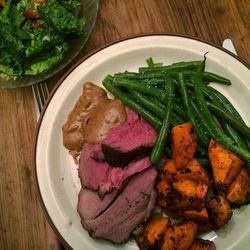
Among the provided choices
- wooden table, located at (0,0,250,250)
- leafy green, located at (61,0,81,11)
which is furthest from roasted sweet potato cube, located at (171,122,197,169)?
leafy green, located at (61,0,81,11)

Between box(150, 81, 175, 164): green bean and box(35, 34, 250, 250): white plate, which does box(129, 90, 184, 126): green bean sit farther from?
box(35, 34, 250, 250): white plate

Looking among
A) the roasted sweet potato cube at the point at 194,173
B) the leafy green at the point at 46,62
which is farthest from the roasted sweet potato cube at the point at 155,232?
the leafy green at the point at 46,62

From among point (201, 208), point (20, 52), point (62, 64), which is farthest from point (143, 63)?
point (201, 208)

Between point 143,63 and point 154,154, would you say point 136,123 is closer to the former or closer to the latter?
point 154,154

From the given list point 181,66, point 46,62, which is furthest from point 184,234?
point 46,62

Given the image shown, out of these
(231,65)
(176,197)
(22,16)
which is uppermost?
(231,65)

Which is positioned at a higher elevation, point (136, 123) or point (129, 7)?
point (129, 7)

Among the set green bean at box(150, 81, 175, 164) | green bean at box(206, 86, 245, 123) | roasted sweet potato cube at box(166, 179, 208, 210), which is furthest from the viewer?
green bean at box(206, 86, 245, 123)
